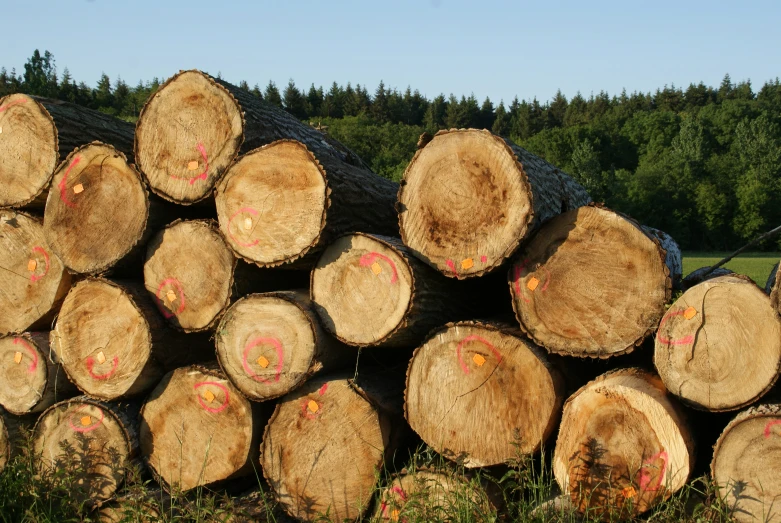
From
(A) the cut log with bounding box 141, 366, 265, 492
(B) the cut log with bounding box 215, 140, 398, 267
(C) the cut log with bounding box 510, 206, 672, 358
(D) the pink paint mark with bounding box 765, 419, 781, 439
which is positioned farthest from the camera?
(A) the cut log with bounding box 141, 366, 265, 492

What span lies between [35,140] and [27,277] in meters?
0.86

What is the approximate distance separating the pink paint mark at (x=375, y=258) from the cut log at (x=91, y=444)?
5.58ft

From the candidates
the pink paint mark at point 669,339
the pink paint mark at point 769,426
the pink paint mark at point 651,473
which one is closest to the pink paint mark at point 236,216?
the pink paint mark at point 669,339

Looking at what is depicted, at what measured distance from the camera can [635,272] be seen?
10.6 feet

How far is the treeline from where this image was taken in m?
55.7

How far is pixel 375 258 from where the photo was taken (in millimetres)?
3611

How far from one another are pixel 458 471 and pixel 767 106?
98.0m

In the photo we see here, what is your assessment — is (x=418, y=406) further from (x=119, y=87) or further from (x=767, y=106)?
(x=767, y=106)

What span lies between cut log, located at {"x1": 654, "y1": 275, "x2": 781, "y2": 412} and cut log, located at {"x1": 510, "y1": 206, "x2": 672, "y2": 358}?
0.14 meters

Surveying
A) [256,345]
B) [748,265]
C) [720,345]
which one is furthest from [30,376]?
[748,265]

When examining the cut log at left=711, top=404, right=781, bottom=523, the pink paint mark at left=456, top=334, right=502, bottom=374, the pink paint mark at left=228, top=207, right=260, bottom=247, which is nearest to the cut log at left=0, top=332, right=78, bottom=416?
the pink paint mark at left=228, top=207, right=260, bottom=247

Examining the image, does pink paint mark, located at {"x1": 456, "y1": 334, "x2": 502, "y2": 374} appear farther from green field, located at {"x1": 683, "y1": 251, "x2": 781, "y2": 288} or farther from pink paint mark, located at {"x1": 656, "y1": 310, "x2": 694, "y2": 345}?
green field, located at {"x1": 683, "y1": 251, "x2": 781, "y2": 288}

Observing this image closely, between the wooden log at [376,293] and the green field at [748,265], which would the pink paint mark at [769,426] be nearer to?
the wooden log at [376,293]

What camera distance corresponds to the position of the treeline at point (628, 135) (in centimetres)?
5569
